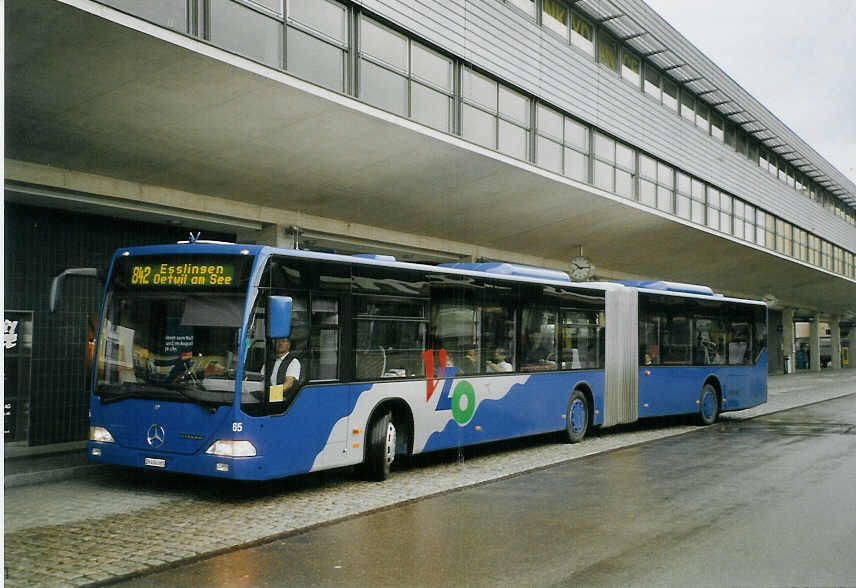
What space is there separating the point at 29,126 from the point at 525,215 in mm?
A: 13042

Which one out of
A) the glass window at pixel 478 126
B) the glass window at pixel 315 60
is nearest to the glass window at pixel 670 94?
the glass window at pixel 478 126

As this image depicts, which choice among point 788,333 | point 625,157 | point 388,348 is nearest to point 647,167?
point 625,157

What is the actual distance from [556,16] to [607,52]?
3447 mm

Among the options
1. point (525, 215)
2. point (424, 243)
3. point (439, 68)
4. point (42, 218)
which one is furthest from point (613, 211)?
point (42, 218)

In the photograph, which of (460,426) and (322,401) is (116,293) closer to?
Result: (322,401)

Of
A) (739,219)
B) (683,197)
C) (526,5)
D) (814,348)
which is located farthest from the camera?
(814,348)

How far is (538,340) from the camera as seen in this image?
14.2 meters

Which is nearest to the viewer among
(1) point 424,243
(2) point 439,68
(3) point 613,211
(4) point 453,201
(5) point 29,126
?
(5) point 29,126

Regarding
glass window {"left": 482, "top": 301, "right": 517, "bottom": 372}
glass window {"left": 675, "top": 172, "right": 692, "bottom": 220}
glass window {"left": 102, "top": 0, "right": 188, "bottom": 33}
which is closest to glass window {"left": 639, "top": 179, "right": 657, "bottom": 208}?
glass window {"left": 675, "top": 172, "right": 692, "bottom": 220}

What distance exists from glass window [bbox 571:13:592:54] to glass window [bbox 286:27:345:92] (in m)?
10.3

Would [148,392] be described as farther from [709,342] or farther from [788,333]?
[788,333]

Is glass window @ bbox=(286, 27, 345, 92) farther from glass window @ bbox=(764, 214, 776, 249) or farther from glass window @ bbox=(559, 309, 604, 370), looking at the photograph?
glass window @ bbox=(764, 214, 776, 249)

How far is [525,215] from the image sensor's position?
73.2 ft

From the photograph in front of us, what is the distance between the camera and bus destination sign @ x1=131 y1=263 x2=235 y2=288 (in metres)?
9.36
